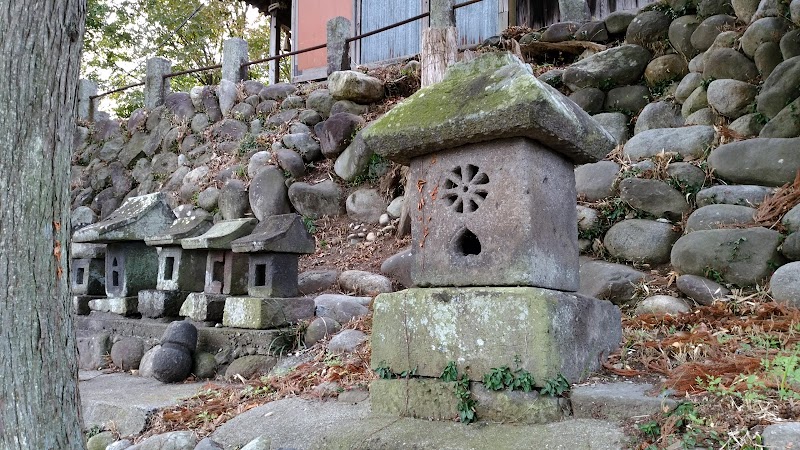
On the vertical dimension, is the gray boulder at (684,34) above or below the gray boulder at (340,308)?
above

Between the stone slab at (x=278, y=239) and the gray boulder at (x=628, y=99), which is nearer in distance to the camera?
the stone slab at (x=278, y=239)

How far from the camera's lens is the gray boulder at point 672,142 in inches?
257

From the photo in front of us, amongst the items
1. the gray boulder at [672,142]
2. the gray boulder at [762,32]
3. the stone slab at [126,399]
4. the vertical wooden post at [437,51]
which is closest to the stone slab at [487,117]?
the stone slab at [126,399]

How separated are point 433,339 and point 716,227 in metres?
3.29

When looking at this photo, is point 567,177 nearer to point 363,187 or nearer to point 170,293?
point 170,293

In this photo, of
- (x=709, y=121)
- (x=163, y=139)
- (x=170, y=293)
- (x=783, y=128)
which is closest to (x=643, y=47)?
(x=709, y=121)

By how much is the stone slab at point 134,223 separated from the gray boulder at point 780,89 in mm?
6144

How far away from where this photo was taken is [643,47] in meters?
8.52

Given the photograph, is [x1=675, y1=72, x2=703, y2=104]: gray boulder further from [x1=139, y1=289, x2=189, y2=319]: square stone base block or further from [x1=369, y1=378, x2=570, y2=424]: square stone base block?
[x1=139, y1=289, x2=189, y2=319]: square stone base block

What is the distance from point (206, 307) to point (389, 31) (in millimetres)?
9801

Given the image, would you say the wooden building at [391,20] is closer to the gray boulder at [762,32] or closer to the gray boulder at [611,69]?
the gray boulder at [611,69]

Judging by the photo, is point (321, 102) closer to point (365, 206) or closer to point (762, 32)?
point (365, 206)

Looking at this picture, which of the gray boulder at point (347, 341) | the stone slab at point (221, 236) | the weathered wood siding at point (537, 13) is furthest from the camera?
the weathered wood siding at point (537, 13)

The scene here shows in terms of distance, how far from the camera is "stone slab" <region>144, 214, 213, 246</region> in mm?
5922
